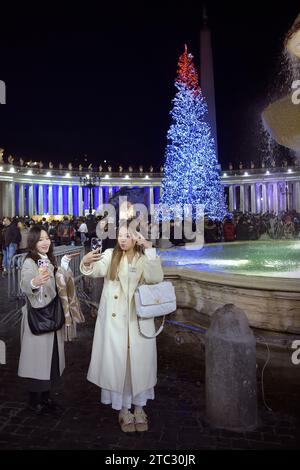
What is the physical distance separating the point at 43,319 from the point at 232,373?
2.15m

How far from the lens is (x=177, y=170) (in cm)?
3225

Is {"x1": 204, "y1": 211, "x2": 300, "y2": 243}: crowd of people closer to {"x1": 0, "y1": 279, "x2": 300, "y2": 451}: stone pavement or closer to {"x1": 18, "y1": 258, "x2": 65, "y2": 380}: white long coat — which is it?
{"x1": 0, "y1": 279, "x2": 300, "y2": 451}: stone pavement

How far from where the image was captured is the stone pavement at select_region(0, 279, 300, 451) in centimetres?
438

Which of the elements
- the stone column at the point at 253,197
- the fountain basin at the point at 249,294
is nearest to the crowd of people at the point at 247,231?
the fountain basin at the point at 249,294

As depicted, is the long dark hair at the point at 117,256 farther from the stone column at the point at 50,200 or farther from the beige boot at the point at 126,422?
the stone column at the point at 50,200

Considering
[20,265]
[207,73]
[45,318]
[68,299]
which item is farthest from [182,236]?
[207,73]

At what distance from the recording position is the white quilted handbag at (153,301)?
14.6ft

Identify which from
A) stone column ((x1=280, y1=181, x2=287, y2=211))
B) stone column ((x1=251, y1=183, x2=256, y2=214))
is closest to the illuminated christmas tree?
stone column ((x1=280, y1=181, x2=287, y2=211))

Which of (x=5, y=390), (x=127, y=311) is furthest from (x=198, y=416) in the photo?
(x=5, y=390)

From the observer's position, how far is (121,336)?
4.50m

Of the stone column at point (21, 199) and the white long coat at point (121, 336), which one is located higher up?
the stone column at point (21, 199)

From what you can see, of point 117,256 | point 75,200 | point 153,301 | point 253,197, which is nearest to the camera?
point 153,301

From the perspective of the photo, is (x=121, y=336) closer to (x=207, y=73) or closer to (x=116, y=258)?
(x=116, y=258)
